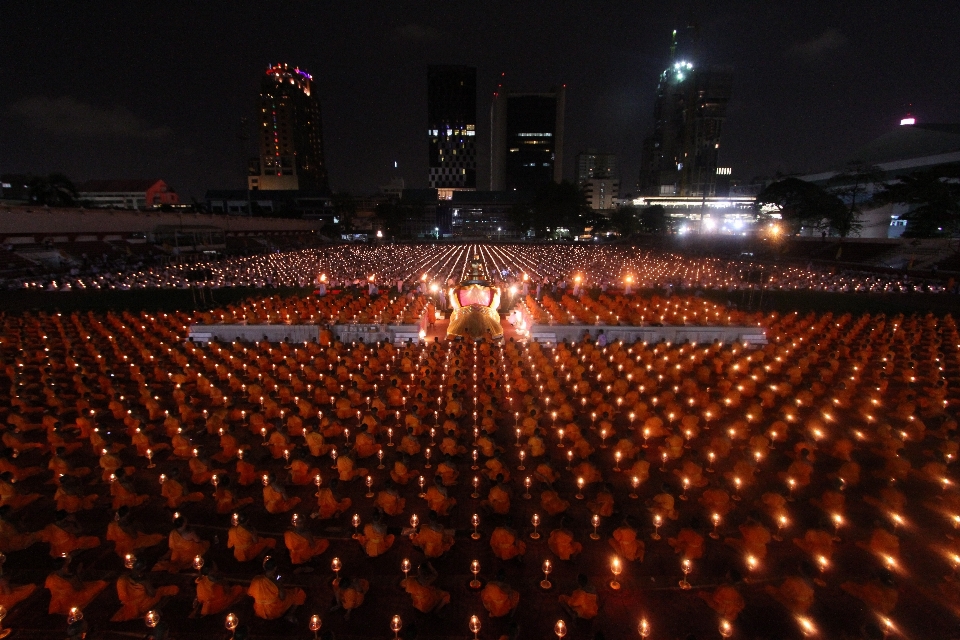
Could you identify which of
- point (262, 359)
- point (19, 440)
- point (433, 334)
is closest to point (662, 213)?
point (433, 334)

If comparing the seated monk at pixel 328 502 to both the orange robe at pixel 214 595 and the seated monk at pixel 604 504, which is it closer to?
the orange robe at pixel 214 595

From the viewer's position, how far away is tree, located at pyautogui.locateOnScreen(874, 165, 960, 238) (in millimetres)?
41531

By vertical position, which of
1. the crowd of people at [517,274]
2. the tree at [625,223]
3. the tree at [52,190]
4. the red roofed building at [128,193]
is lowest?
the crowd of people at [517,274]

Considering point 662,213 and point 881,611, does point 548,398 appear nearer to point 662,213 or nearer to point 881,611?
point 881,611

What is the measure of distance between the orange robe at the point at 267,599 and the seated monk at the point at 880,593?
7.00 metres

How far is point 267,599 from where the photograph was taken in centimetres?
561

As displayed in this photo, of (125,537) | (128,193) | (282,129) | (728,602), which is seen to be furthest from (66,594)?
(282,129)

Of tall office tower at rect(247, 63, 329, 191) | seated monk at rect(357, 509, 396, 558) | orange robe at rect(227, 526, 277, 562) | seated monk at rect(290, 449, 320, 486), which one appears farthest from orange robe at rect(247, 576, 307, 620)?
tall office tower at rect(247, 63, 329, 191)

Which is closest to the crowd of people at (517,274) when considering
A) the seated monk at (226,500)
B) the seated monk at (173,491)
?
the seated monk at (173,491)

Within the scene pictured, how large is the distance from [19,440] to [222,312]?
11259 mm

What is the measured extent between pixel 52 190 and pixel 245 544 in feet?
213

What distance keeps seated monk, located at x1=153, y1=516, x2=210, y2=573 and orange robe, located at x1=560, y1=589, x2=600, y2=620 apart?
5020mm

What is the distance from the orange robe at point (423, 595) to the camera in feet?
18.9

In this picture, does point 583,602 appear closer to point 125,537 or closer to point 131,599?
point 131,599
